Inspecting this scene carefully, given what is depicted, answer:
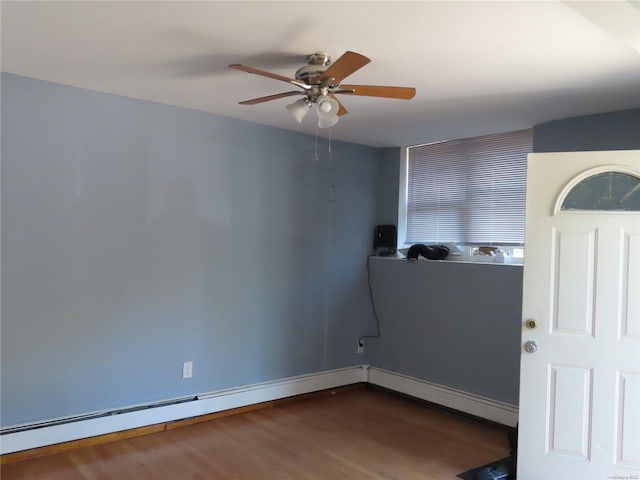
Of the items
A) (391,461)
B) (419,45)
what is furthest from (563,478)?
(419,45)

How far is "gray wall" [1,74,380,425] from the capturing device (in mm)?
3070

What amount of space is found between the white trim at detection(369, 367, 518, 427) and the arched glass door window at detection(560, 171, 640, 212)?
1.78 m

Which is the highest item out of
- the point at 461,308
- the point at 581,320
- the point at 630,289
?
the point at 630,289

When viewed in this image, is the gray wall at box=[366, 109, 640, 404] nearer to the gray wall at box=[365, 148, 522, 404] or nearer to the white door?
the gray wall at box=[365, 148, 522, 404]

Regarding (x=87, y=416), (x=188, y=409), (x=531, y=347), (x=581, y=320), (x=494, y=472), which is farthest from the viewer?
(x=188, y=409)

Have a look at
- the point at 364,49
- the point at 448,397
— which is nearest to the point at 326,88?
the point at 364,49

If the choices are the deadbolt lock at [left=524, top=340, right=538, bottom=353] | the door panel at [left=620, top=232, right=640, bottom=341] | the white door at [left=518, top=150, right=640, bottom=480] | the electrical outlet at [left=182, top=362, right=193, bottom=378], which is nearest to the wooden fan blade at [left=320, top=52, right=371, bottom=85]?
the white door at [left=518, top=150, right=640, bottom=480]

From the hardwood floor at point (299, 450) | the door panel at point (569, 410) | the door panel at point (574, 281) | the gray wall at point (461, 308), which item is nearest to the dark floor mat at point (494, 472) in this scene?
the hardwood floor at point (299, 450)

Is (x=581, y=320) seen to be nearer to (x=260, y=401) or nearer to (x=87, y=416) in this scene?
(x=260, y=401)

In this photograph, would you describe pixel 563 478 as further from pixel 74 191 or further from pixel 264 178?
pixel 74 191

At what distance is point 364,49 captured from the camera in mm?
2441

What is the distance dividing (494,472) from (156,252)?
263cm

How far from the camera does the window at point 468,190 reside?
13.2 ft

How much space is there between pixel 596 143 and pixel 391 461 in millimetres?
2557
